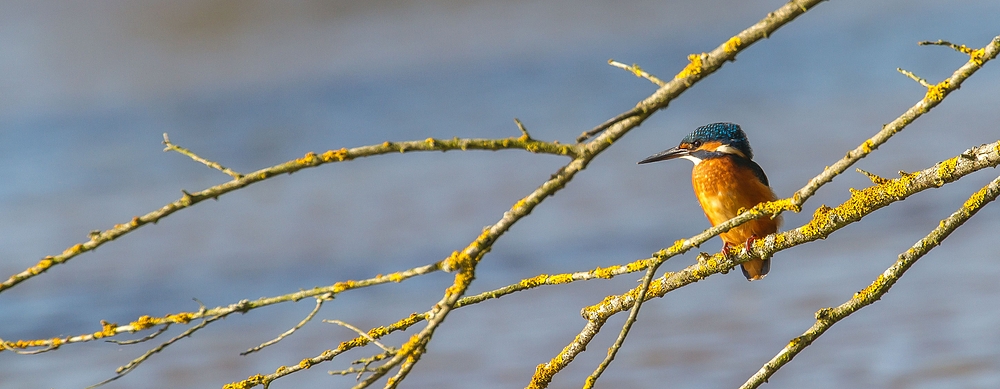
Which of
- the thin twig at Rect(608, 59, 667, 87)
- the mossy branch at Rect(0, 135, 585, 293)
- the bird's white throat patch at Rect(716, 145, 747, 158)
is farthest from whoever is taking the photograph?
the bird's white throat patch at Rect(716, 145, 747, 158)

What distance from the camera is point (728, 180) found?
3777mm

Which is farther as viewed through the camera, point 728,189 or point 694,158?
point 694,158

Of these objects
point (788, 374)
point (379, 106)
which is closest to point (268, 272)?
point (788, 374)

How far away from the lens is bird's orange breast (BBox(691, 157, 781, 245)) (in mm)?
3770

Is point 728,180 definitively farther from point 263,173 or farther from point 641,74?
point 263,173

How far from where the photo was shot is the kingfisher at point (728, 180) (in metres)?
3.77

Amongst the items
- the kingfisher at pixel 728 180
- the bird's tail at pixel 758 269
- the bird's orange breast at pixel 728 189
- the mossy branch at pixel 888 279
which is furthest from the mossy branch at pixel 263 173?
the bird's tail at pixel 758 269

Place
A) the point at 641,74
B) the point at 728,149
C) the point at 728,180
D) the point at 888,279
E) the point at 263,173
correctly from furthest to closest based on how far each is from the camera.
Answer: the point at 728,149, the point at 728,180, the point at 888,279, the point at 641,74, the point at 263,173

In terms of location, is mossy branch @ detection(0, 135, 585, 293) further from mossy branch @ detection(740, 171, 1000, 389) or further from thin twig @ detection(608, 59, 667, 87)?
mossy branch @ detection(740, 171, 1000, 389)

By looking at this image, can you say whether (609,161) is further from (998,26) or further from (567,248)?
(998,26)

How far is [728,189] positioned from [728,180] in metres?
0.03

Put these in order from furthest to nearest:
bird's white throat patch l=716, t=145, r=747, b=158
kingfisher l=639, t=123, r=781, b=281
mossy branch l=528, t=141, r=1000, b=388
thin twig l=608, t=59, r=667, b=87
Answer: bird's white throat patch l=716, t=145, r=747, b=158, kingfisher l=639, t=123, r=781, b=281, mossy branch l=528, t=141, r=1000, b=388, thin twig l=608, t=59, r=667, b=87


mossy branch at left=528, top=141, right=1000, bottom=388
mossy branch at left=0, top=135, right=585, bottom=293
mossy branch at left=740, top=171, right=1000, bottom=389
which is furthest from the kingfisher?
mossy branch at left=0, top=135, right=585, bottom=293

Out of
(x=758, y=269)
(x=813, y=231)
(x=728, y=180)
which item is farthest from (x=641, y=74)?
(x=758, y=269)
